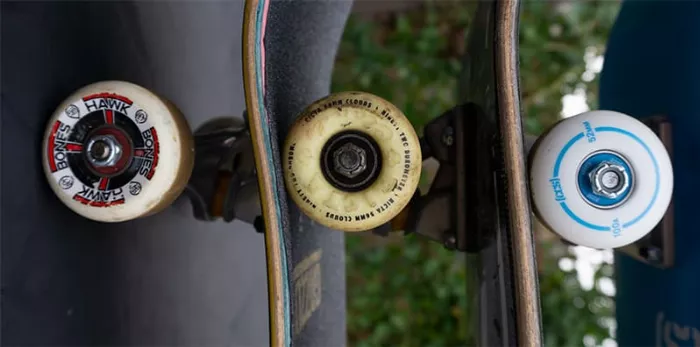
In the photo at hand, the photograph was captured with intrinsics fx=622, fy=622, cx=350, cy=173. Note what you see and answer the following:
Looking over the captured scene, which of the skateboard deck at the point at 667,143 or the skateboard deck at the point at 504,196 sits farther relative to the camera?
the skateboard deck at the point at 667,143

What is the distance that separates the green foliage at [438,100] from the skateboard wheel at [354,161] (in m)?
1.16

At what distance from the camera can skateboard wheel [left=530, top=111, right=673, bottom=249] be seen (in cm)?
67

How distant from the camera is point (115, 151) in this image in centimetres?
71

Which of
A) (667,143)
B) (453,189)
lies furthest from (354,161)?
(667,143)

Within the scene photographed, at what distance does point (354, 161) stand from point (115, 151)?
0.28m

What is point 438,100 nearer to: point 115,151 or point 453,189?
point 453,189

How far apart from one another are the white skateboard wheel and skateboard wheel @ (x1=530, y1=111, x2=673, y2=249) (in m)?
0.42

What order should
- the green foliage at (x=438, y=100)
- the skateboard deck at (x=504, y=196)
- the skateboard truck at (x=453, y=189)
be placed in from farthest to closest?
1. the green foliage at (x=438, y=100)
2. the skateboard truck at (x=453, y=189)
3. the skateboard deck at (x=504, y=196)

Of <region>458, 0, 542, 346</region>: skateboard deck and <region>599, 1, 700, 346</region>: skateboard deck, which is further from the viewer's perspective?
<region>599, 1, 700, 346</region>: skateboard deck

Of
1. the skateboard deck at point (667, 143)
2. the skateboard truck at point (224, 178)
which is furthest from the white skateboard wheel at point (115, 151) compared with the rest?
the skateboard deck at point (667, 143)

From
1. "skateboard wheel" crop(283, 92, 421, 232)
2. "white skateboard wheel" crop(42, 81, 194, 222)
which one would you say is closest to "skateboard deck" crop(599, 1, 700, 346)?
"skateboard wheel" crop(283, 92, 421, 232)

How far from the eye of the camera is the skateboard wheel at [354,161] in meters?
0.66

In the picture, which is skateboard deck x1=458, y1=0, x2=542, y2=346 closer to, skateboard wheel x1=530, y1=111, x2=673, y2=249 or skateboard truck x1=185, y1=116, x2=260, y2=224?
skateboard wheel x1=530, y1=111, x2=673, y2=249

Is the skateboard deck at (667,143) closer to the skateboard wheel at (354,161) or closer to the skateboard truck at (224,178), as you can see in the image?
the skateboard wheel at (354,161)
